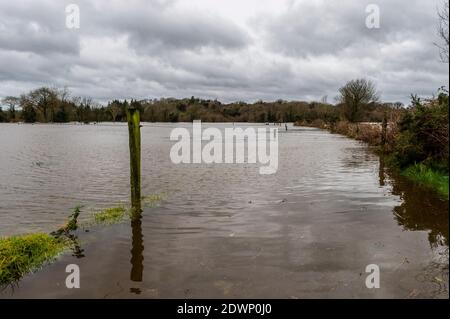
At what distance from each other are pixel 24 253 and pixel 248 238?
4097 mm

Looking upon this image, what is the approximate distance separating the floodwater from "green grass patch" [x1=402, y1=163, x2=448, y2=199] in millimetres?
379

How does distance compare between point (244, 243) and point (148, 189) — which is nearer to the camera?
point (244, 243)

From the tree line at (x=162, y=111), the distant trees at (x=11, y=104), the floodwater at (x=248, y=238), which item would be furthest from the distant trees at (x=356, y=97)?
the distant trees at (x=11, y=104)

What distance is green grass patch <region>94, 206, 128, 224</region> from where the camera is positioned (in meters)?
9.12

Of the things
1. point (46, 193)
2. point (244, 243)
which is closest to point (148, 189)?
point (46, 193)

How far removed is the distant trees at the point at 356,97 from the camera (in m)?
61.1

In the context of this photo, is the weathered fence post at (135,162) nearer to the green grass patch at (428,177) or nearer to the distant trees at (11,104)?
the green grass patch at (428,177)

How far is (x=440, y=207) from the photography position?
9.10 m

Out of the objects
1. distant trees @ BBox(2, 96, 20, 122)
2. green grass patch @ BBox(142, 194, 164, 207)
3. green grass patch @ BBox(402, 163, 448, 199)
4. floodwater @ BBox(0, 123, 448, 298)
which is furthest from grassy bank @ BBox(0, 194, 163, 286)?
distant trees @ BBox(2, 96, 20, 122)

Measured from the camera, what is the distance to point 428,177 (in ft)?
39.4

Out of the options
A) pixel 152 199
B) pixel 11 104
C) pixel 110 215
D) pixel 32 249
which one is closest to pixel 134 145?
pixel 110 215

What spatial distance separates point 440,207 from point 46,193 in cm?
1197

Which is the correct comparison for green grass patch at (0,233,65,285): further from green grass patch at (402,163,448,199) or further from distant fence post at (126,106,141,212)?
green grass patch at (402,163,448,199)
